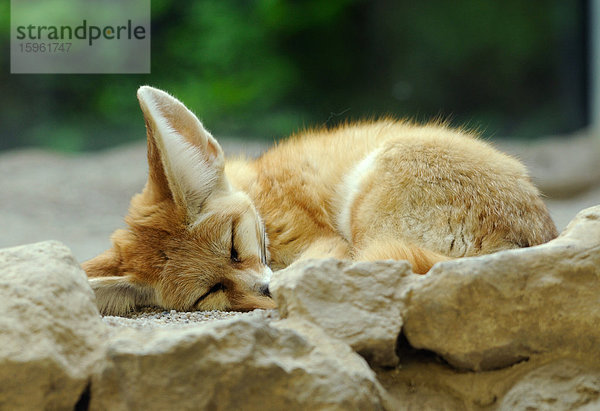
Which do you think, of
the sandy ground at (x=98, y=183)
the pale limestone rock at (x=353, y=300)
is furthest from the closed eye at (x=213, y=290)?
the sandy ground at (x=98, y=183)

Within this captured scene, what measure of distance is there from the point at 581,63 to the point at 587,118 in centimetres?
72

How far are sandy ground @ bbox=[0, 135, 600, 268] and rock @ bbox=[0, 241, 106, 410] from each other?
155 inches

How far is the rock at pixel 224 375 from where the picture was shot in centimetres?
155

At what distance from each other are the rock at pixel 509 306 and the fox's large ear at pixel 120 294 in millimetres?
1330

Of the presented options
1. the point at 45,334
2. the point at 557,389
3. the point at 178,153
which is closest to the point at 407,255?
the point at 557,389

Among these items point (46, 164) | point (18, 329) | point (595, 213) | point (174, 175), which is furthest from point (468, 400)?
point (46, 164)

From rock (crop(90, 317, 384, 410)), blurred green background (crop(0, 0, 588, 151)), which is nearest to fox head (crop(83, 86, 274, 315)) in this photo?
rock (crop(90, 317, 384, 410))

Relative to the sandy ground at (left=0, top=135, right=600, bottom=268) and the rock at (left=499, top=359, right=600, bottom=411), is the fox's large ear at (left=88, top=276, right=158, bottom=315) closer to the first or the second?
the rock at (left=499, top=359, right=600, bottom=411)

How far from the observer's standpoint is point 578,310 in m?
1.80

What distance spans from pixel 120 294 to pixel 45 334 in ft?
3.58

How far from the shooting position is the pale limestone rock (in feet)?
5.71

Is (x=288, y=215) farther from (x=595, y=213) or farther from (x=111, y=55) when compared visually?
(x=111, y=55)

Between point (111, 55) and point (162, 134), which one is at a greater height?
point (111, 55)

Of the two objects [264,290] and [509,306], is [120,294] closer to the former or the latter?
[264,290]
